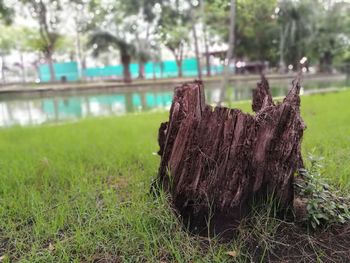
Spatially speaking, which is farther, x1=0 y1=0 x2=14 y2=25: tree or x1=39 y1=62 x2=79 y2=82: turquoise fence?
x1=39 y1=62 x2=79 y2=82: turquoise fence

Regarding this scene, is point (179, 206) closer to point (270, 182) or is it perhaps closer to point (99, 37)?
point (270, 182)

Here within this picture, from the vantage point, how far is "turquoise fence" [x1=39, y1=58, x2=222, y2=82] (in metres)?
26.1

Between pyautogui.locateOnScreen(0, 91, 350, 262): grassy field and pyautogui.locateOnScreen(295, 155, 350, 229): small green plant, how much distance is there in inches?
17.0

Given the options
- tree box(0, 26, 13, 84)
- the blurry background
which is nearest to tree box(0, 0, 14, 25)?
the blurry background

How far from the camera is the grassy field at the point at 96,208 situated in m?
1.79

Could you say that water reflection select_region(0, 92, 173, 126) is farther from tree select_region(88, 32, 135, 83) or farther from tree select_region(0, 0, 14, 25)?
tree select_region(0, 0, 14, 25)

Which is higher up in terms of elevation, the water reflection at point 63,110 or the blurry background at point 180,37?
the blurry background at point 180,37

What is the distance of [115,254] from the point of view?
180 centimetres

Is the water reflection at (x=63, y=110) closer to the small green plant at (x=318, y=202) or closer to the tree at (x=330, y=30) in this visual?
the small green plant at (x=318, y=202)

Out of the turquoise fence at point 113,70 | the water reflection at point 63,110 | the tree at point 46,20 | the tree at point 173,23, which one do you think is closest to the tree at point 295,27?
the tree at point 173,23

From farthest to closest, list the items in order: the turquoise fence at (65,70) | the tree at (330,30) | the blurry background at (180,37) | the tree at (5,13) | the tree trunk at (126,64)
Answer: the turquoise fence at (65,70)
the tree at (330,30)
the tree trunk at (126,64)
the blurry background at (180,37)
the tree at (5,13)

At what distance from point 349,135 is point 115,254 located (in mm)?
3329

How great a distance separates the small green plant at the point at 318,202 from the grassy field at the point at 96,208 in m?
0.43

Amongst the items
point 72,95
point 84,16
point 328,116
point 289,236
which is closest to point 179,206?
point 289,236
